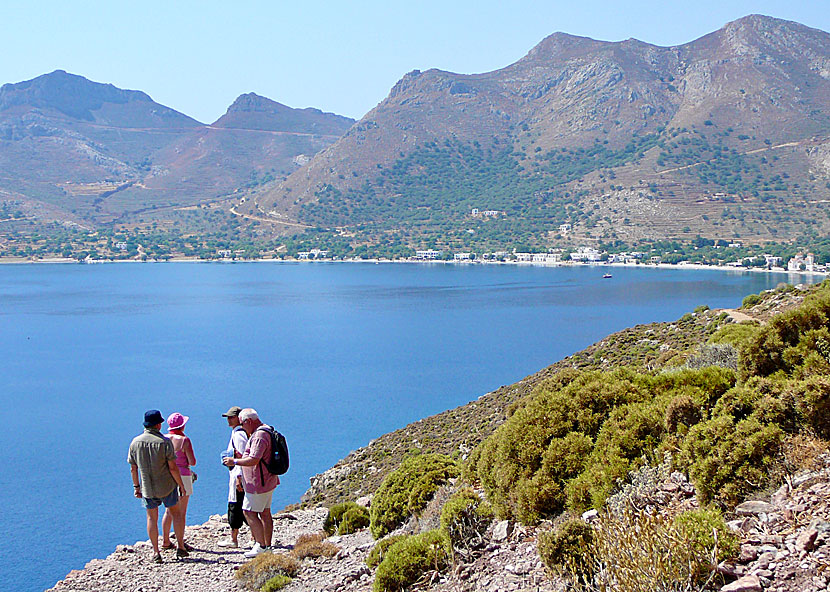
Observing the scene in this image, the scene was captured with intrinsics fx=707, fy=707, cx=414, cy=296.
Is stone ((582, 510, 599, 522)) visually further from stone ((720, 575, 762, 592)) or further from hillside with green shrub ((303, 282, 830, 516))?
stone ((720, 575, 762, 592))

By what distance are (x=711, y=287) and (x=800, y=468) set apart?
7357cm

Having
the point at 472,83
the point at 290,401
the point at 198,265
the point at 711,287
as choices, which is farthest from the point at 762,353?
the point at 472,83

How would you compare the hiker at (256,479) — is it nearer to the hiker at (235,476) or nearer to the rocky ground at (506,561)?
the hiker at (235,476)

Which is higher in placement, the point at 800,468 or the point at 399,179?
the point at 399,179

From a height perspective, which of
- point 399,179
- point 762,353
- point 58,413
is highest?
point 399,179

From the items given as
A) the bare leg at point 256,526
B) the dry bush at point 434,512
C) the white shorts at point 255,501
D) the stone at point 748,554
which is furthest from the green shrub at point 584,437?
the bare leg at point 256,526

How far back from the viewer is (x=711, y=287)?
237 ft

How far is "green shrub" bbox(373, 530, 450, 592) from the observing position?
4.90 m

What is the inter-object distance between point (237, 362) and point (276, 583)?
3726 centimetres

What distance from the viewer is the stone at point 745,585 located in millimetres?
3096

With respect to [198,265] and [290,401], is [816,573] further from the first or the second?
[198,265]

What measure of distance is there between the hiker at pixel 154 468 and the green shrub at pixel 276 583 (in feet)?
3.76

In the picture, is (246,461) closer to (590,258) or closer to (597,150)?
(590,258)

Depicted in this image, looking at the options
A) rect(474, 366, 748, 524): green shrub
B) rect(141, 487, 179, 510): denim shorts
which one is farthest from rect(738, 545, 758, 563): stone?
rect(141, 487, 179, 510): denim shorts
